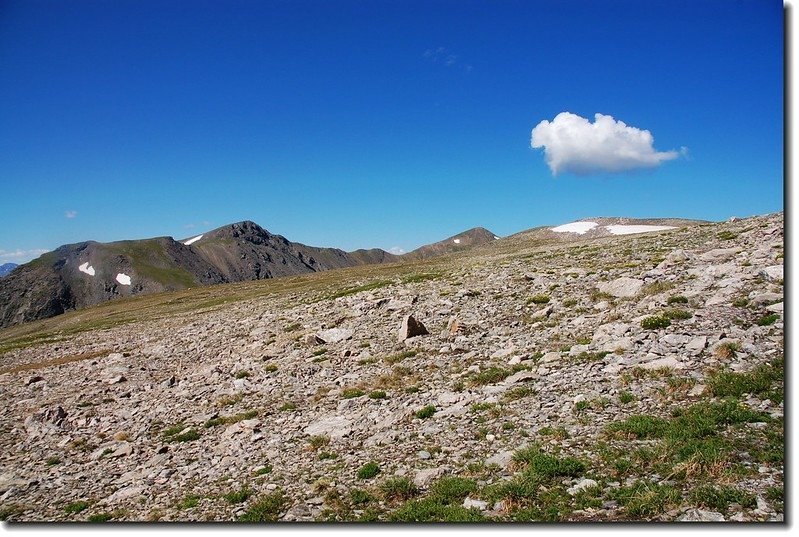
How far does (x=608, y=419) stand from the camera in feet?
43.0

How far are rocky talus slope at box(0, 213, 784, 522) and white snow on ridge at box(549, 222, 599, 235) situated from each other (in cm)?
11555

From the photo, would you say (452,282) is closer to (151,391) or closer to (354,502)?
(151,391)

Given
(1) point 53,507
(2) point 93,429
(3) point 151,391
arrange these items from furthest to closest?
(3) point 151,391, (2) point 93,429, (1) point 53,507

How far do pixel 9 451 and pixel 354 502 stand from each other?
1946 centimetres

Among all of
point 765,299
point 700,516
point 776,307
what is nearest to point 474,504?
point 700,516

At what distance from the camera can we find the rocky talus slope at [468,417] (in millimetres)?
10328

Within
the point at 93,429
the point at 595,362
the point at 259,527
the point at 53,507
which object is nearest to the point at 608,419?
→ the point at 595,362

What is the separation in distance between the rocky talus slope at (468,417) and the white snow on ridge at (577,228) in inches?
4549

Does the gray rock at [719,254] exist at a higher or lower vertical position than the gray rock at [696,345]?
higher

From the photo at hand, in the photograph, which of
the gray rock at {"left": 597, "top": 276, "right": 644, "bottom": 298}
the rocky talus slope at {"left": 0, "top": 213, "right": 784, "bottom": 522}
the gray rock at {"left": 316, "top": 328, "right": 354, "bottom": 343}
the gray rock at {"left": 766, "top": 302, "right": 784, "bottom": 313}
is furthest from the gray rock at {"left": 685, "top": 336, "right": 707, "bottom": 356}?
the gray rock at {"left": 316, "top": 328, "right": 354, "bottom": 343}

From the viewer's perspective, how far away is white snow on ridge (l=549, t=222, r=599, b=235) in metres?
144

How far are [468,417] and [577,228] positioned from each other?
144445 mm

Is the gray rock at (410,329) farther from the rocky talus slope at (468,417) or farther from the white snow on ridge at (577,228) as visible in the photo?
the white snow on ridge at (577,228)

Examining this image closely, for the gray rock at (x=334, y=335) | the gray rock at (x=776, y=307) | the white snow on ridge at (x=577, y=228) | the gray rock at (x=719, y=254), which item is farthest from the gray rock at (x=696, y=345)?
the white snow on ridge at (x=577, y=228)
